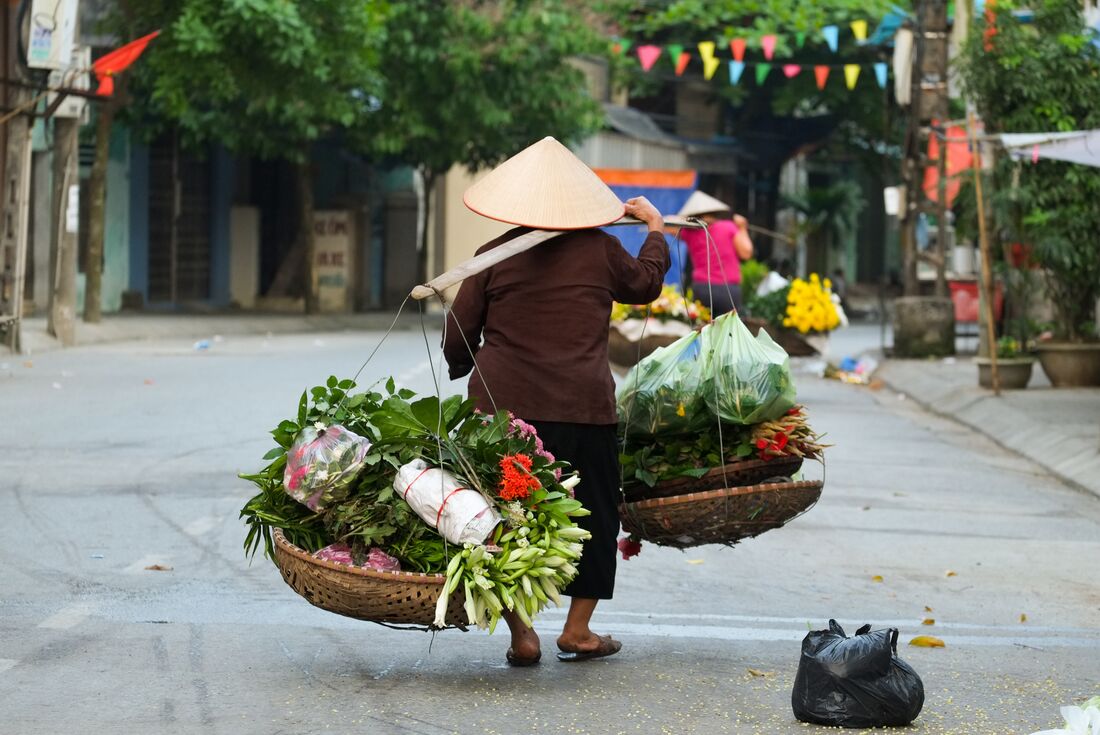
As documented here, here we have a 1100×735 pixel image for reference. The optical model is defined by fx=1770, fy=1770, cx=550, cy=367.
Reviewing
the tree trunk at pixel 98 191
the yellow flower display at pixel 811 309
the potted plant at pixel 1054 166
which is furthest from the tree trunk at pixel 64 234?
the potted plant at pixel 1054 166

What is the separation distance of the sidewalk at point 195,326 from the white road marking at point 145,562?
42.9ft

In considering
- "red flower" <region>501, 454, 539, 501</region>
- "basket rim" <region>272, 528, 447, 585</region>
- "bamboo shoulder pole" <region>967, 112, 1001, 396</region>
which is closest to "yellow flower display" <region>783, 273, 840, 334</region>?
"bamboo shoulder pole" <region>967, 112, 1001, 396</region>

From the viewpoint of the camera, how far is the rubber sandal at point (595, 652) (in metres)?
5.92

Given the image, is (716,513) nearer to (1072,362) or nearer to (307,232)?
(1072,362)

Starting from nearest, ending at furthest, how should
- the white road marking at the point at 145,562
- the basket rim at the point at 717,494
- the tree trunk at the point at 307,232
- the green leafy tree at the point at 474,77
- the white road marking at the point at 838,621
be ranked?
the basket rim at the point at 717,494 → the white road marking at the point at 838,621 → the white road marking at the point at 145,562 → the green leafy tree at the point at 474,77 → the tree trunk at the point at 307,232

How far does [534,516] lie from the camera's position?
5441 mm

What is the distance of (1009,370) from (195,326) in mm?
14460

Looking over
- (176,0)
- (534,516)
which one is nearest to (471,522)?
(534,516)

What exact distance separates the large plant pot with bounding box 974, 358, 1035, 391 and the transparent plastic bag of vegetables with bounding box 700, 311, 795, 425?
11.0m

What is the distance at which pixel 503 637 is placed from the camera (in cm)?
641

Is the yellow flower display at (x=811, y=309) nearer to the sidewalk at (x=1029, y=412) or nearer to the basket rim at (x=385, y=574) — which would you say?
the sidewalk at (x=1029, y=412)

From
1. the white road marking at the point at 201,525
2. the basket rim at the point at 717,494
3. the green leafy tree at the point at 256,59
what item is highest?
the green leafy tree at the point at 256,59

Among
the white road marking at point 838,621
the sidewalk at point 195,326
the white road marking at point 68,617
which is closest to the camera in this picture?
the white road marking at point 68,617

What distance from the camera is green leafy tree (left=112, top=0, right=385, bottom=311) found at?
2352 centimetres
